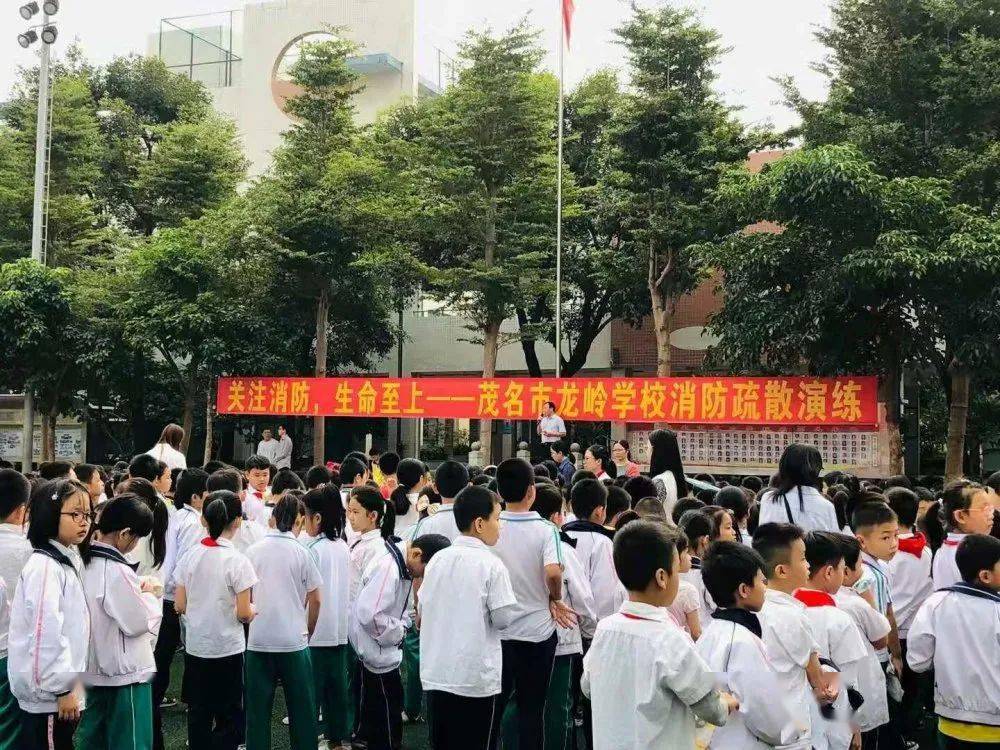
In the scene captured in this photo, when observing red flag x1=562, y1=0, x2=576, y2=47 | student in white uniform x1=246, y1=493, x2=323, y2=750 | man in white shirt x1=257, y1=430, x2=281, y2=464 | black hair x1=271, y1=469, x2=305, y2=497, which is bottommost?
student in white uniform x1=246, y1=493, x2=323, y2=750

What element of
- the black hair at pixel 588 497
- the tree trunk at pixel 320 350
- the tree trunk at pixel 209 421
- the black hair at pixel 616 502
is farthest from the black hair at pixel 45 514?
the tree trunk at pixel 209 421

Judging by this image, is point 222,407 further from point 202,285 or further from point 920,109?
point 920,109

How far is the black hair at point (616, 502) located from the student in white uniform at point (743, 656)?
2038 mm

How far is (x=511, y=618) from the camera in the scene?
4.13m

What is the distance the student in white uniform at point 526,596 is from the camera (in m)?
4.20

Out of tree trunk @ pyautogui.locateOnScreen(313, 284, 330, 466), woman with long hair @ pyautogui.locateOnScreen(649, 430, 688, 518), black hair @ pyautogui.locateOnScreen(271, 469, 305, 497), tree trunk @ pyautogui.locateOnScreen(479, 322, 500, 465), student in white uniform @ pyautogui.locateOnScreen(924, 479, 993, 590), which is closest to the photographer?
student in white uniform @ pyautogui.locateOnScreen(924, 479, 993, 590)

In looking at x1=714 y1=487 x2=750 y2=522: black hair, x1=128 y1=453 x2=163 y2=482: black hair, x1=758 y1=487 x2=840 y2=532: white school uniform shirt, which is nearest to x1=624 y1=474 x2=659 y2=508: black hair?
x1=714 y1=487 x2=750 y2=522: black hair

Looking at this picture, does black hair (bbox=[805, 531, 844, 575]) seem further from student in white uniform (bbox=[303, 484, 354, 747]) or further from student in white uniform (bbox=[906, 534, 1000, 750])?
student in white uniform (bbox=[303, 484, 354, 747])

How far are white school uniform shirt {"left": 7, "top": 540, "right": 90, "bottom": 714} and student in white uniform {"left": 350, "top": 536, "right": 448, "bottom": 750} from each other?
154 centimetres

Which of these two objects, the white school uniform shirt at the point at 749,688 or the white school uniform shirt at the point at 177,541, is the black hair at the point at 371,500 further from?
the white school uniform shirt at the point at 749,688

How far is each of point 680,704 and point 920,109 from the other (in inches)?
544

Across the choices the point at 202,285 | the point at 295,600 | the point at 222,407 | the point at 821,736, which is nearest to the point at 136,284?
the point at 202,285

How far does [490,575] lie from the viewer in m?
3.75

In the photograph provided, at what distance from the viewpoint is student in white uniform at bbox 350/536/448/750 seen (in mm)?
4656
